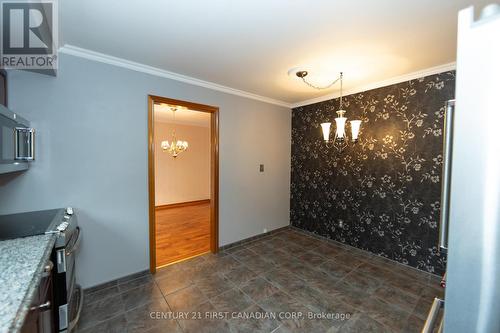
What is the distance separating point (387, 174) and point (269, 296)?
213 cm

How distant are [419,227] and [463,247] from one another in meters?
2.39

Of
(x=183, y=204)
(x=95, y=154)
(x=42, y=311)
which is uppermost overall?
(x=95, y=154)

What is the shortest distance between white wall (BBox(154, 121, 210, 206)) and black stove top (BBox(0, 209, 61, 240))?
3866 millimetres

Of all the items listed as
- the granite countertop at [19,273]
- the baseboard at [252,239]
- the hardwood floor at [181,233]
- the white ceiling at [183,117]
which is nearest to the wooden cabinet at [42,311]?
the granite countertop at [19,273]

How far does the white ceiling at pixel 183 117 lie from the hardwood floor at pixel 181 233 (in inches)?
93.6

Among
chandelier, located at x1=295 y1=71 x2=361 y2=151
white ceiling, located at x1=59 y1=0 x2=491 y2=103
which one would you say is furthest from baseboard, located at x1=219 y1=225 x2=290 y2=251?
white ceiling, located at x1=59 y1=0 x2=491 y2=103

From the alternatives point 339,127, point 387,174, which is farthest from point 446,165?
point 387,174

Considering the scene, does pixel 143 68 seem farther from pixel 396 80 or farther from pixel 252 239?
pixel 396 80

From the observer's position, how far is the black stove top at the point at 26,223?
1.36 metres

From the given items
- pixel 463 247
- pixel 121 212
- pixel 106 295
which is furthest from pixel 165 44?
pixel 106 295

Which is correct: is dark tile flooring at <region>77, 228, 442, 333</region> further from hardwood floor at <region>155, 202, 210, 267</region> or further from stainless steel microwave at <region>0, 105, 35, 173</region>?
stainless steel microwave at <region>0, 105, 35, 173</region>

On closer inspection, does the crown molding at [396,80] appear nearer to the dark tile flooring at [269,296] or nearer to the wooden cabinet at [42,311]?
the dark tile flooring at [269,296]

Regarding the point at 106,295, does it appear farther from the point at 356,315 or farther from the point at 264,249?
the point at 356,315

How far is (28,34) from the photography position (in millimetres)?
1534
